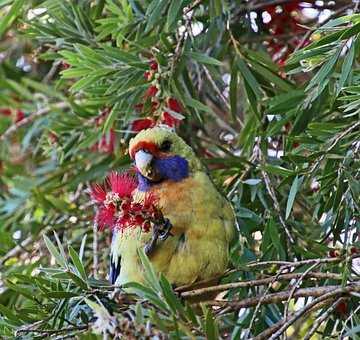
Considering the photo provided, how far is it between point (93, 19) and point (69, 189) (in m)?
0.63

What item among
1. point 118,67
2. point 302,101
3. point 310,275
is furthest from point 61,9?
point 310,275

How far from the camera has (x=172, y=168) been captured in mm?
1996

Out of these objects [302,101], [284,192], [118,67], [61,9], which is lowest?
[284,192]

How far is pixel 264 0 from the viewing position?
2316 mm

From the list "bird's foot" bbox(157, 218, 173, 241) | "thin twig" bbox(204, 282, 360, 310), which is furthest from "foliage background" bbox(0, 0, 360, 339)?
"bird's foot" bbox(157, 218, 173, 241)

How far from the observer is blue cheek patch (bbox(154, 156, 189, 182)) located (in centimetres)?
198

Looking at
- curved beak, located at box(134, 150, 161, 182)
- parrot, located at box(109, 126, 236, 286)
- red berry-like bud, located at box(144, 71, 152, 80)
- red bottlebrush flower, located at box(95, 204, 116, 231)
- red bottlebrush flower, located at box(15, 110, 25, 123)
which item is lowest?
parrot, located at box(109, 126, 236, 286)

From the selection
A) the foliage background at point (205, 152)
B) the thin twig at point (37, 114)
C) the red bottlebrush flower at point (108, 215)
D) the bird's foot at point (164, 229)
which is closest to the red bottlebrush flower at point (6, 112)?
the foliage background at point (205, 152)

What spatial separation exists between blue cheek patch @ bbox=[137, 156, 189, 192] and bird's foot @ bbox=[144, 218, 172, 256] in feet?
0.68

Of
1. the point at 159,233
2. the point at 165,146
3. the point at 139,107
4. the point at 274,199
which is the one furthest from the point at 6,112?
the point at 159,233

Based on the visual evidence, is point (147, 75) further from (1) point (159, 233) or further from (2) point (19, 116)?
(2) point (19, 116)

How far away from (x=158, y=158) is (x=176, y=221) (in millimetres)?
206

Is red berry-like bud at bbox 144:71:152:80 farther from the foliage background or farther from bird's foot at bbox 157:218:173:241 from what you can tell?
bird's foot at bbox 157:218:173:241

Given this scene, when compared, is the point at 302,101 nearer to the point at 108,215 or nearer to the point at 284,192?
the point at 284,192
